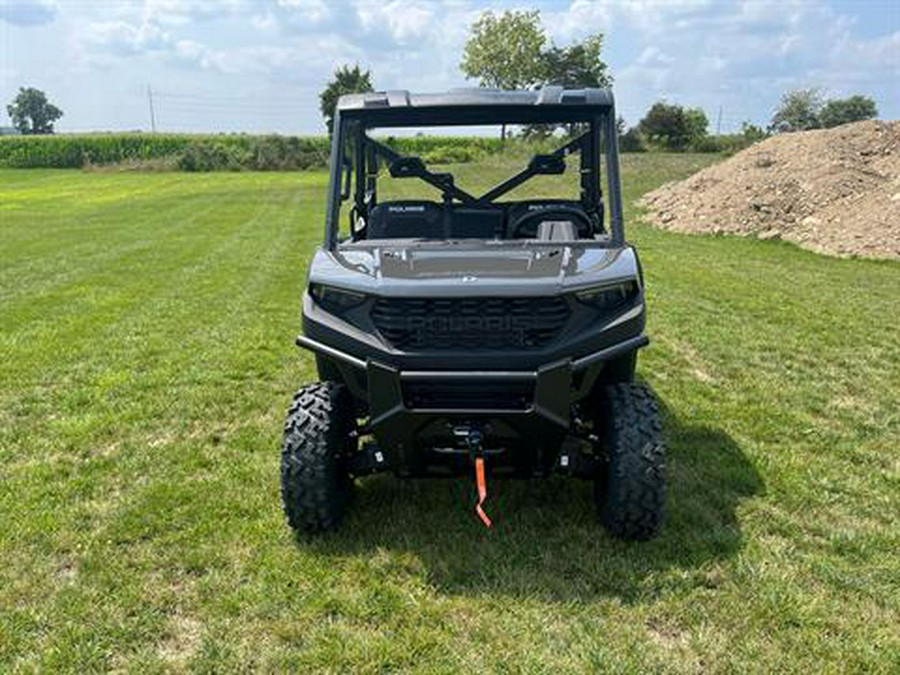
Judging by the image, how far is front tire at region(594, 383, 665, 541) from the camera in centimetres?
376

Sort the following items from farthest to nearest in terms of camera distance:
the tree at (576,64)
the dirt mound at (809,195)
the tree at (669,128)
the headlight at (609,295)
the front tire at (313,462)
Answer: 1. the tree at (576,64)
2. the tree at (669,128)
3. the dirt mound at (809,195)
4. the front tire at (313,462)
5. the headlight at (609,295)

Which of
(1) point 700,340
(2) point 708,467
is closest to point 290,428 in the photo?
(2) point 708,467

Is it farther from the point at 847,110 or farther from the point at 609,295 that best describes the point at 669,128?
the point at 609,295

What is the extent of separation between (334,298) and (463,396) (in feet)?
2.48

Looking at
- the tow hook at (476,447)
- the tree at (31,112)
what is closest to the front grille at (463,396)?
the tow hook at (476,447)

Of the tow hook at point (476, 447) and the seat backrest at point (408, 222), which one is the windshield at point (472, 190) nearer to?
the seat backrest at point (408, 222)

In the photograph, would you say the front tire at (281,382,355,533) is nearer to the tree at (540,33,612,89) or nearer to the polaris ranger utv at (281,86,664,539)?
the polaris ranger utv at (281,86,664,539)

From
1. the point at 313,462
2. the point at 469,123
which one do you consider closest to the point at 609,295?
the point at 469,123

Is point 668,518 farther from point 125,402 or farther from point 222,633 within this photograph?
point 125,402

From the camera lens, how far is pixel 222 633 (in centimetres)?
323

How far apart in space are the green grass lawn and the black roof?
1.99 metres

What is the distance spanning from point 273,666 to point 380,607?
527 mm

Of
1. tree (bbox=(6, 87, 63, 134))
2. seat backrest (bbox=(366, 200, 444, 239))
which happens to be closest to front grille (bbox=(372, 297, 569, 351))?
seat backrest (bbox=(366, 200, 444, 239))

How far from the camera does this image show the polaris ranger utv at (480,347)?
3.54 meters
